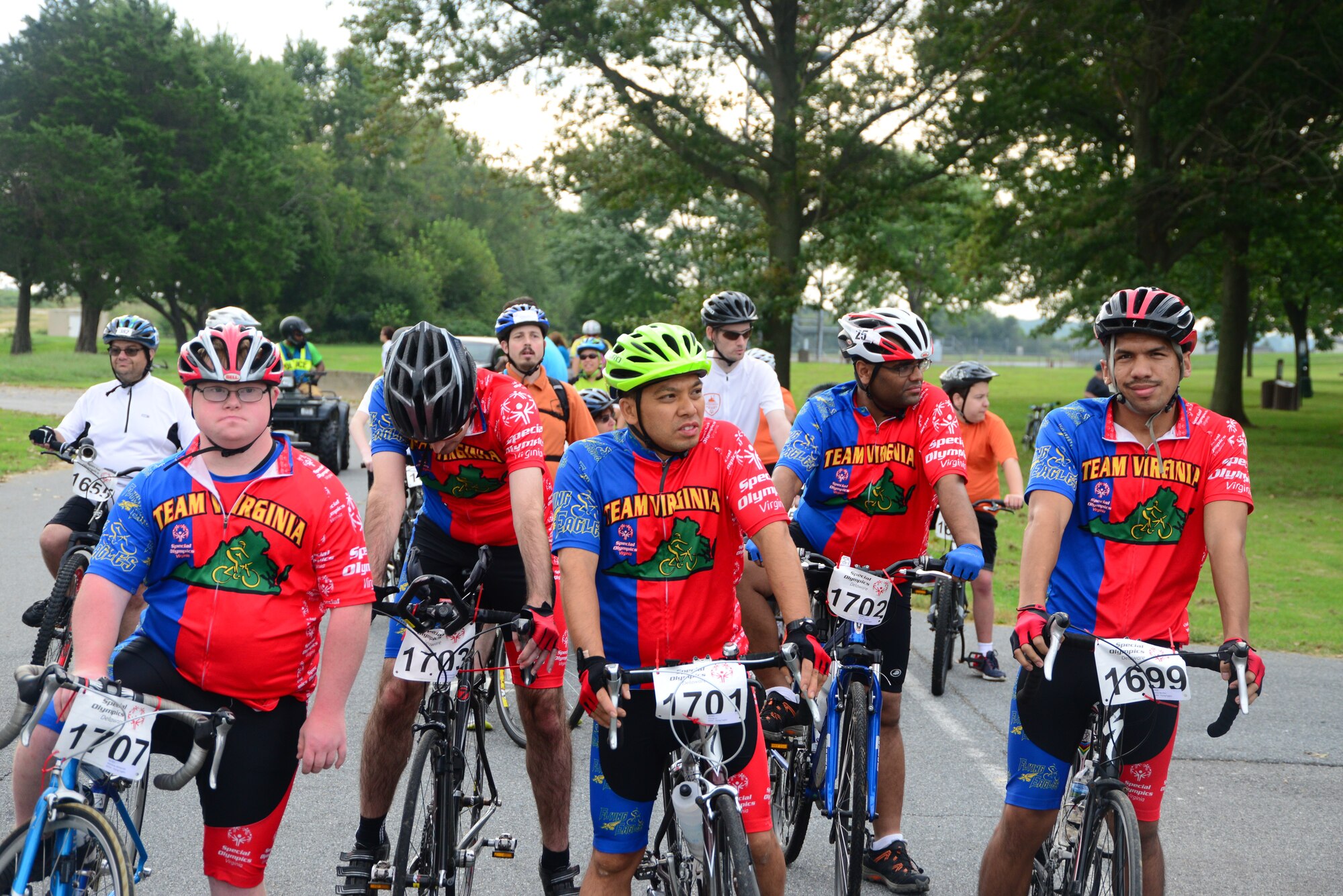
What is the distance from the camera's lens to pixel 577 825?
5.70 m

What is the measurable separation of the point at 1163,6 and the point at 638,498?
88.7ft

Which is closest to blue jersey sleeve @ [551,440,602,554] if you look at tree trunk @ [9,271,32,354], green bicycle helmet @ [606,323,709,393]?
green bicycle helmet @ [606,323,709,393]

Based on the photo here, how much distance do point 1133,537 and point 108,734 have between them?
9.82 feet

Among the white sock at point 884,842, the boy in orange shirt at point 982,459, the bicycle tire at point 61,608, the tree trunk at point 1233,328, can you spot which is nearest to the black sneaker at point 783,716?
the white sock at point 884,842

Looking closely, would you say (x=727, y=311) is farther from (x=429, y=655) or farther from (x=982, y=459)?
(x=429, y=655)

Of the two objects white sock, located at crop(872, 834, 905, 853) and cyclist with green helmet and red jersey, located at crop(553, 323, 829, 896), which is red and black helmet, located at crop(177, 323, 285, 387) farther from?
white sock, located at crop(872, 834, 905, 853)

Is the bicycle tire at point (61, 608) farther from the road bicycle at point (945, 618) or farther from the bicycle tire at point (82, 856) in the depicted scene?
the road bicycle at point (945, 618)

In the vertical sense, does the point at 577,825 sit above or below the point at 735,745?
below

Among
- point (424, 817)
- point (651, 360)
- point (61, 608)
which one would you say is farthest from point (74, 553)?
point (651, 360)

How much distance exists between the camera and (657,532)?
3680 millimetres

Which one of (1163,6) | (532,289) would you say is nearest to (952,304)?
(1163,6)

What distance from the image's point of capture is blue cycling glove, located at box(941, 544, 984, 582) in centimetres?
430

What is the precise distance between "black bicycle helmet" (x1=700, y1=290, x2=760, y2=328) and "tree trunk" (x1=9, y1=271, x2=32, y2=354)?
49119 millimetres

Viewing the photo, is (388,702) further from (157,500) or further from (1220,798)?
(1220,798)
